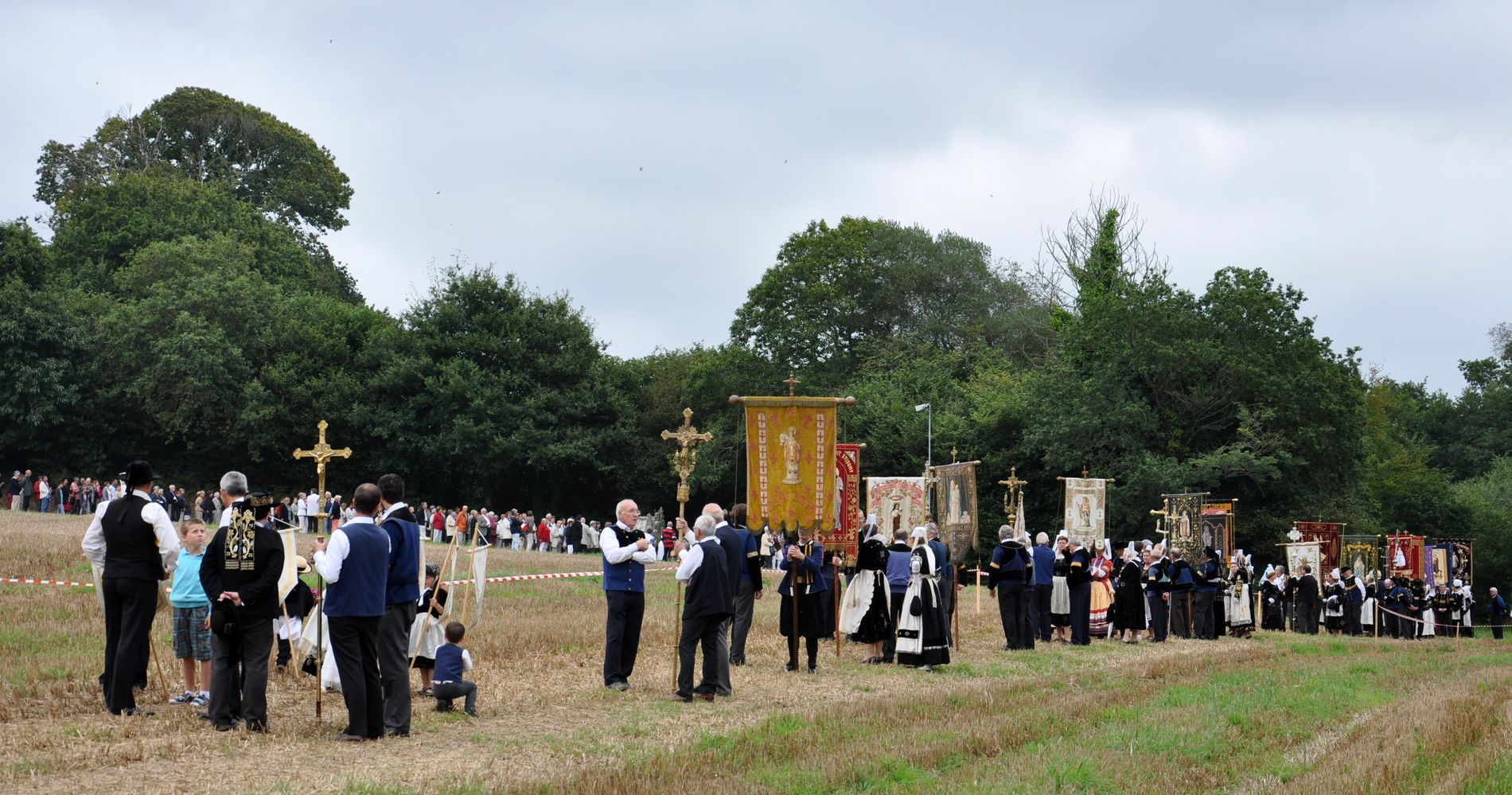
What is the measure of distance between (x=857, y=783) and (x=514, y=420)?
1870 inches

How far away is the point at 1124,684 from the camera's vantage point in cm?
1541

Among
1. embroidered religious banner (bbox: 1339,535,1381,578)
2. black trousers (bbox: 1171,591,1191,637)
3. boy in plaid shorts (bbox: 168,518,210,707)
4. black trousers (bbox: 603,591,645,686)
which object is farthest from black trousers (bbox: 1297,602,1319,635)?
boy in plaid shorts (bbox: 168,518,210,707)

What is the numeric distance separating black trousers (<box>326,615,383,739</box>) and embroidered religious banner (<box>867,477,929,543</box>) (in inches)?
682

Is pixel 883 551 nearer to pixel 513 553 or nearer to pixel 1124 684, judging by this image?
pixel 1124 684

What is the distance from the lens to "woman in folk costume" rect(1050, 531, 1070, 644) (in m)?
23.2

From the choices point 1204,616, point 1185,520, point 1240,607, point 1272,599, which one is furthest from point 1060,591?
point 1272,599

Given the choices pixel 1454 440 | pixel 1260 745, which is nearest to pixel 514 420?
pixel 1260 745

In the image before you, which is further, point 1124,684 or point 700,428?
point 700,428

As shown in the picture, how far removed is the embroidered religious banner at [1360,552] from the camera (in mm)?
40406

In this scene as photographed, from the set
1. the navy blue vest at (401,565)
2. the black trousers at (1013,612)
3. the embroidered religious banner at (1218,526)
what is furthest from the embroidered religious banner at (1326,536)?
the navy blue vest at (401,565)

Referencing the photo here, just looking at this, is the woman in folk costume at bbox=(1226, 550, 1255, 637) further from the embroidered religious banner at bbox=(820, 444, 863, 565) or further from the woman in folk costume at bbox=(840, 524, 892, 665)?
the woman in folk costume at bbox=(840, 524, 892, 665)

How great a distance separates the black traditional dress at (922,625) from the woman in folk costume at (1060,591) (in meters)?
5.82

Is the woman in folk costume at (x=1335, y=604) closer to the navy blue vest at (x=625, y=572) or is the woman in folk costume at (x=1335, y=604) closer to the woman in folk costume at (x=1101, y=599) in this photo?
the woman in folk costume at (x=1101, y=599)

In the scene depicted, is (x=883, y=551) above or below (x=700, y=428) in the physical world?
below
